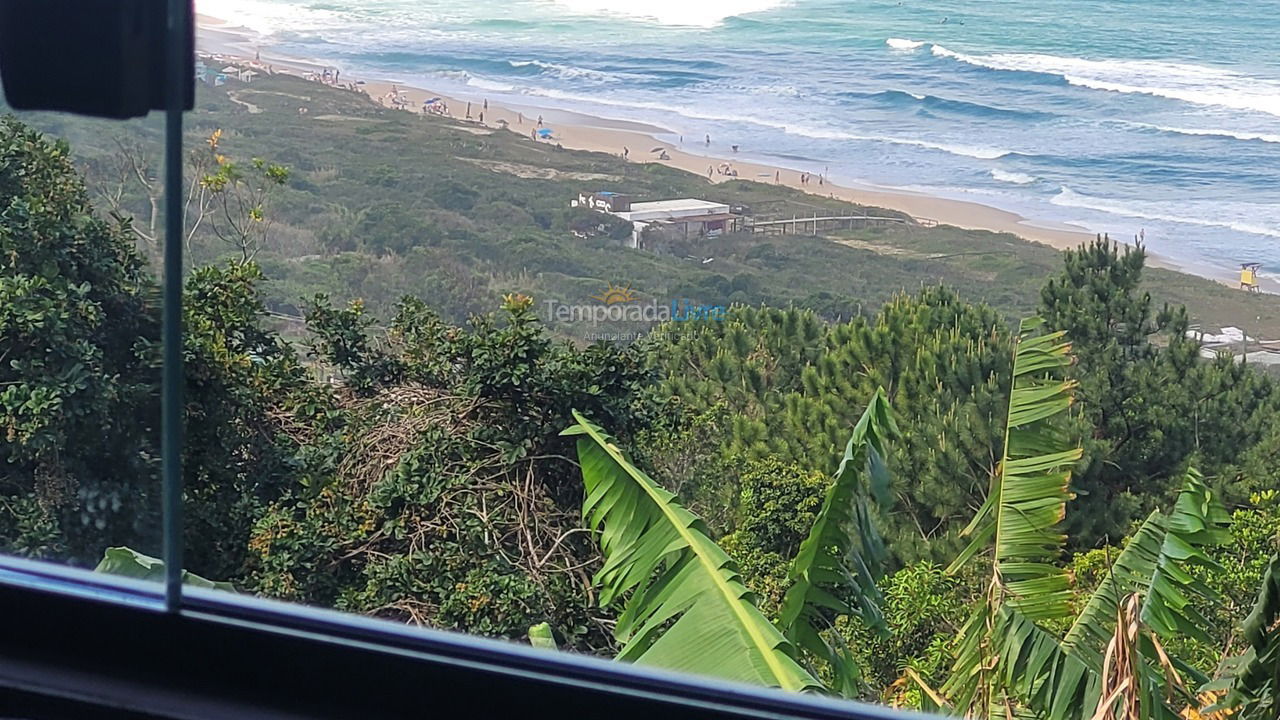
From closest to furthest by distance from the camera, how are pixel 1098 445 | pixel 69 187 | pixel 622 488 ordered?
pixel 69 187 < pixel 622 488 < pixel 1098 445

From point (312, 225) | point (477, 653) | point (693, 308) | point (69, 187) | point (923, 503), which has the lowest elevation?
point (923, 503)

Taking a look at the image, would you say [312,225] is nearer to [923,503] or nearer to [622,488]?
[923,503]

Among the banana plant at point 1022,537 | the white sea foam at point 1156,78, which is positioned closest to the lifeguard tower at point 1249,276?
the white sea foam at point 1156,78

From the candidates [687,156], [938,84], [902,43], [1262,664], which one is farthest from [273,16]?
[1262,664]

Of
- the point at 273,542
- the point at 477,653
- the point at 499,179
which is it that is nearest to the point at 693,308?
the point at 499,179

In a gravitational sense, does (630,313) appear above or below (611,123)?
below

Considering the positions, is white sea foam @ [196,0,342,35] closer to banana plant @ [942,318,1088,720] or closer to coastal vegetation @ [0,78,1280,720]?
coastal vegetation @ [0,78,1280,720]

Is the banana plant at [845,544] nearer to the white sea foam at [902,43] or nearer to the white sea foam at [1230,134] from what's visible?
the white sea foam at [1230,134]
